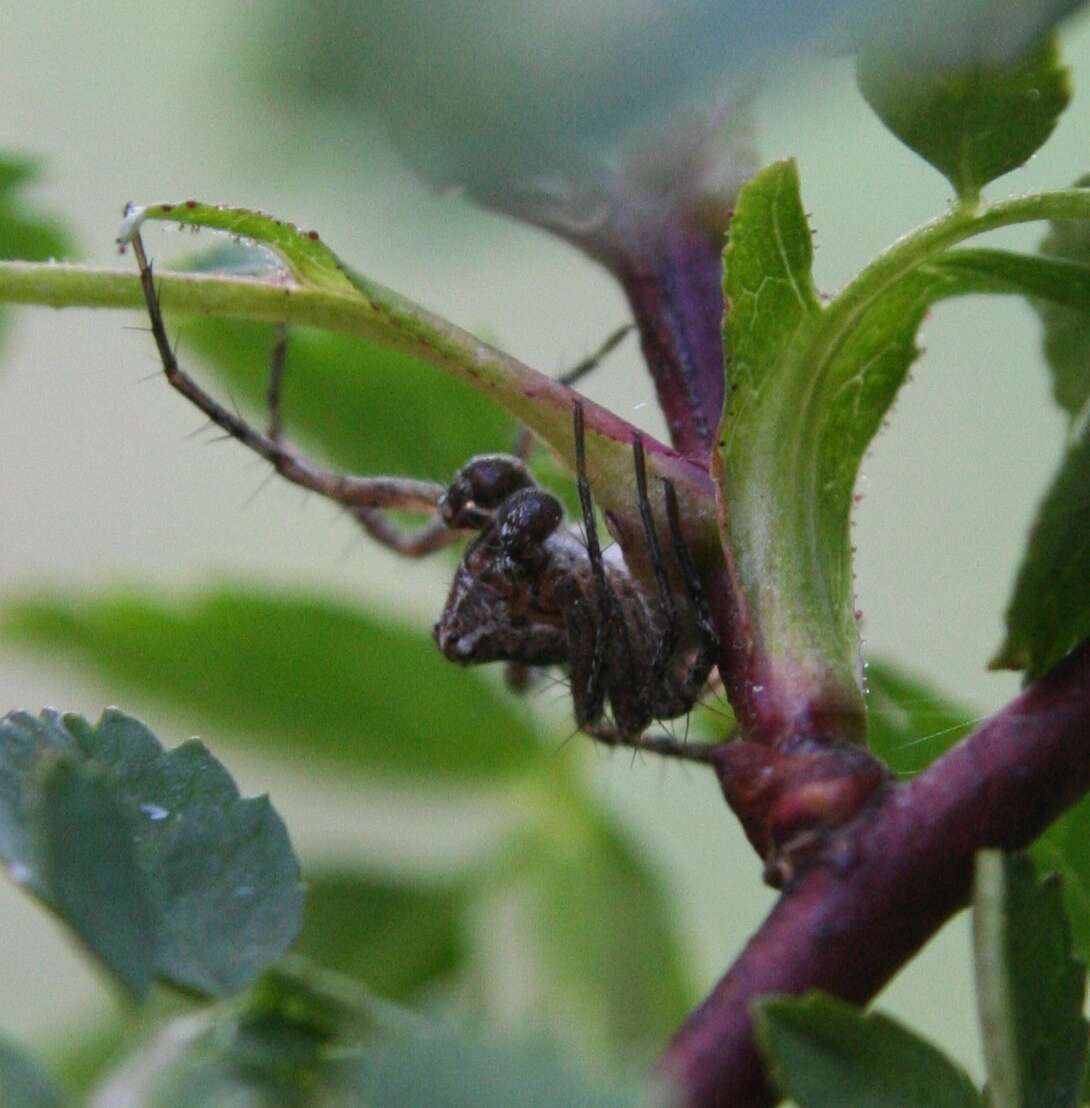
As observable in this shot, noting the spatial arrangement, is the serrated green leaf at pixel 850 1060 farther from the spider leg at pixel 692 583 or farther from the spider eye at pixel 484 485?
the spider eye at pixel 484 485

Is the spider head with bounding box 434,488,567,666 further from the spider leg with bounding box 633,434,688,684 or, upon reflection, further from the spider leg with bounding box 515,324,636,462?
the spider leg with bounding box 515,324,636,462

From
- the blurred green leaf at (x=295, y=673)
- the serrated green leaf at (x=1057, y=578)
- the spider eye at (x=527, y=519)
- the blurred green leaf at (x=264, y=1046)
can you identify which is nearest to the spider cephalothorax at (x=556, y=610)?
the spider eye at (x=527, y=519)

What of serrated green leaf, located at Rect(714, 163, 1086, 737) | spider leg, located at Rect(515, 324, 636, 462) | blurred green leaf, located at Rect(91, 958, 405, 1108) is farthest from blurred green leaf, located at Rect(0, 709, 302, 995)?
spider leg, located at Rect(515, 324, 636, 462)

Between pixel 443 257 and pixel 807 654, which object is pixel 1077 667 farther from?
pixel 443 257

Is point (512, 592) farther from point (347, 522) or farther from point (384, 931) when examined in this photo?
point (347, 522)

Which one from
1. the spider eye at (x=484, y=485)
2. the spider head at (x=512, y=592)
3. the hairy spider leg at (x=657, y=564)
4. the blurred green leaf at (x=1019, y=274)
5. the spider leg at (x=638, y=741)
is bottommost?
the spider leg at (x=638, y=741)
